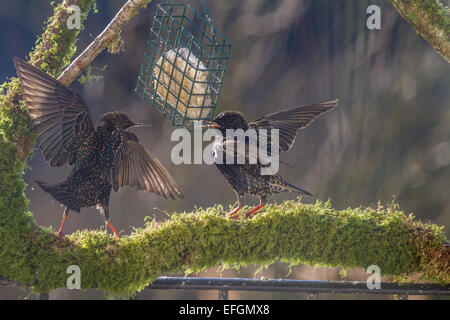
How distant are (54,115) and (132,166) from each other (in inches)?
19.9

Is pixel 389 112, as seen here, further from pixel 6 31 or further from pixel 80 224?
pixel 6 31

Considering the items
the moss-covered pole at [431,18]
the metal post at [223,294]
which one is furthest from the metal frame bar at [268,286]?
the moss-covered pole at [431,18]

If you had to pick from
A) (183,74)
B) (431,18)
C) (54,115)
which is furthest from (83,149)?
(431,18)

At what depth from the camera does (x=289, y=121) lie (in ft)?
10.4

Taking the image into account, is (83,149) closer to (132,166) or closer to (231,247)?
(132,166)

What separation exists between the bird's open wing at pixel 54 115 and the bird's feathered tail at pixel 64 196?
0.40ft

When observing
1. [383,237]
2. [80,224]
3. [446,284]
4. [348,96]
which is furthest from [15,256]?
[348,96]

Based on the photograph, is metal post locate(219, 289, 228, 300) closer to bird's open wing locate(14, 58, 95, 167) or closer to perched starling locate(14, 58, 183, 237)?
perched starling locate(14, 58, 183, 237)

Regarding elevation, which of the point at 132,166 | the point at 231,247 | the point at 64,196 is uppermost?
the point at 132,166

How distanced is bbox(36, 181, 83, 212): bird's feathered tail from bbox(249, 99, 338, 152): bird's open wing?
116cm

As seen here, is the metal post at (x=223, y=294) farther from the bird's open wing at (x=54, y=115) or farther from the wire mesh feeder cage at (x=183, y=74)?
the bird's open wing at (x=54, y=115)

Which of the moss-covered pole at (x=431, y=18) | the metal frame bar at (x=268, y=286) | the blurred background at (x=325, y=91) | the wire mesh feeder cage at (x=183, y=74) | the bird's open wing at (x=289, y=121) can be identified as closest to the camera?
the metal frame bar at (x=268, y=286)

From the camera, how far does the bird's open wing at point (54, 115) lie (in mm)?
2688

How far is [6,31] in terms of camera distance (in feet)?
19.5
